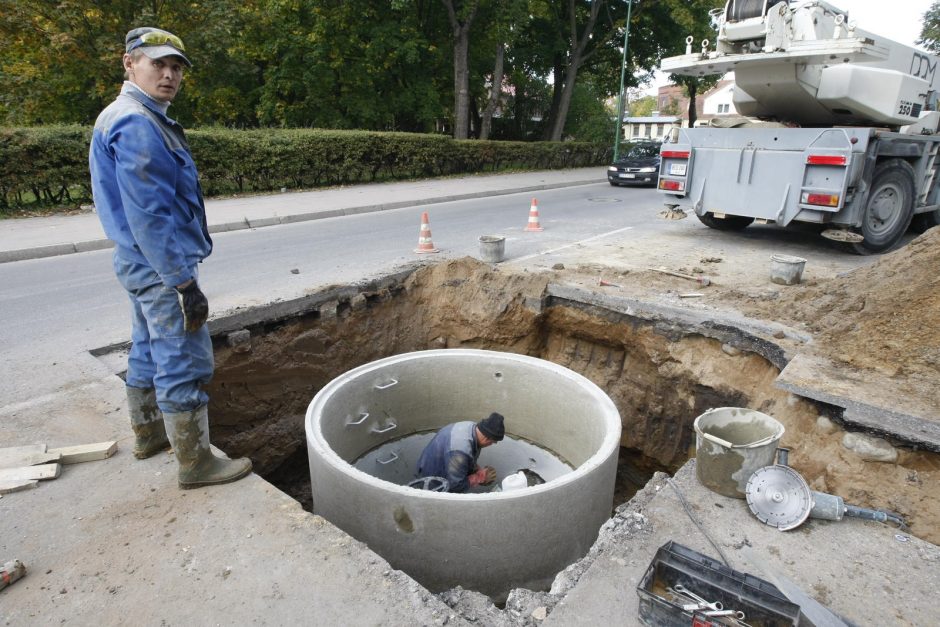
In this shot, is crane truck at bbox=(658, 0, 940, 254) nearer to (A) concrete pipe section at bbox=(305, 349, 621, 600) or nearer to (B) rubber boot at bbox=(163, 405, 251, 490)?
(A) concrete pipe section at bbox=(305, 349, 621, 600)

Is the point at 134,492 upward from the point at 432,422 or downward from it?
upward

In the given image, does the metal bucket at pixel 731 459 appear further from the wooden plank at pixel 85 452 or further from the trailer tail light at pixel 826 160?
the trailer tail light at pixel 826 160

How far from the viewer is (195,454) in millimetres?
2855

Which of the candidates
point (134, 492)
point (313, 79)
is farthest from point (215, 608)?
point (313, 79)

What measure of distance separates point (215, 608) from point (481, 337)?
4134 mm

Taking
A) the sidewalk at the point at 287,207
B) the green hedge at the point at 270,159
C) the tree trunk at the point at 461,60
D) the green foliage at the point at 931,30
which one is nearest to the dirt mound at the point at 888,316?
the sidewalk at the point at 287,207

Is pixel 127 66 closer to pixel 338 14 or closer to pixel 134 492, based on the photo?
pixel 134 492

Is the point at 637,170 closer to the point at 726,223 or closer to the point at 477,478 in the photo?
the point at 726,223

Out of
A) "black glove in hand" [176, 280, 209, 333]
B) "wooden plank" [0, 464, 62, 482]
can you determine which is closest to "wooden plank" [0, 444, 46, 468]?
"wooden plank" [0, 464, 62, 482]

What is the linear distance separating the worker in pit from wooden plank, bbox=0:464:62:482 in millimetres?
2490

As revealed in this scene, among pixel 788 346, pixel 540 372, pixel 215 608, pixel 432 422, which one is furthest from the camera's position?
pixel 432 422

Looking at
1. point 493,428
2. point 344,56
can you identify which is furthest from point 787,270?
point 344,56

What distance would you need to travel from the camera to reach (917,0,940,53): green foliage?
106ft

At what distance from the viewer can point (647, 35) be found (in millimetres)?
24969
